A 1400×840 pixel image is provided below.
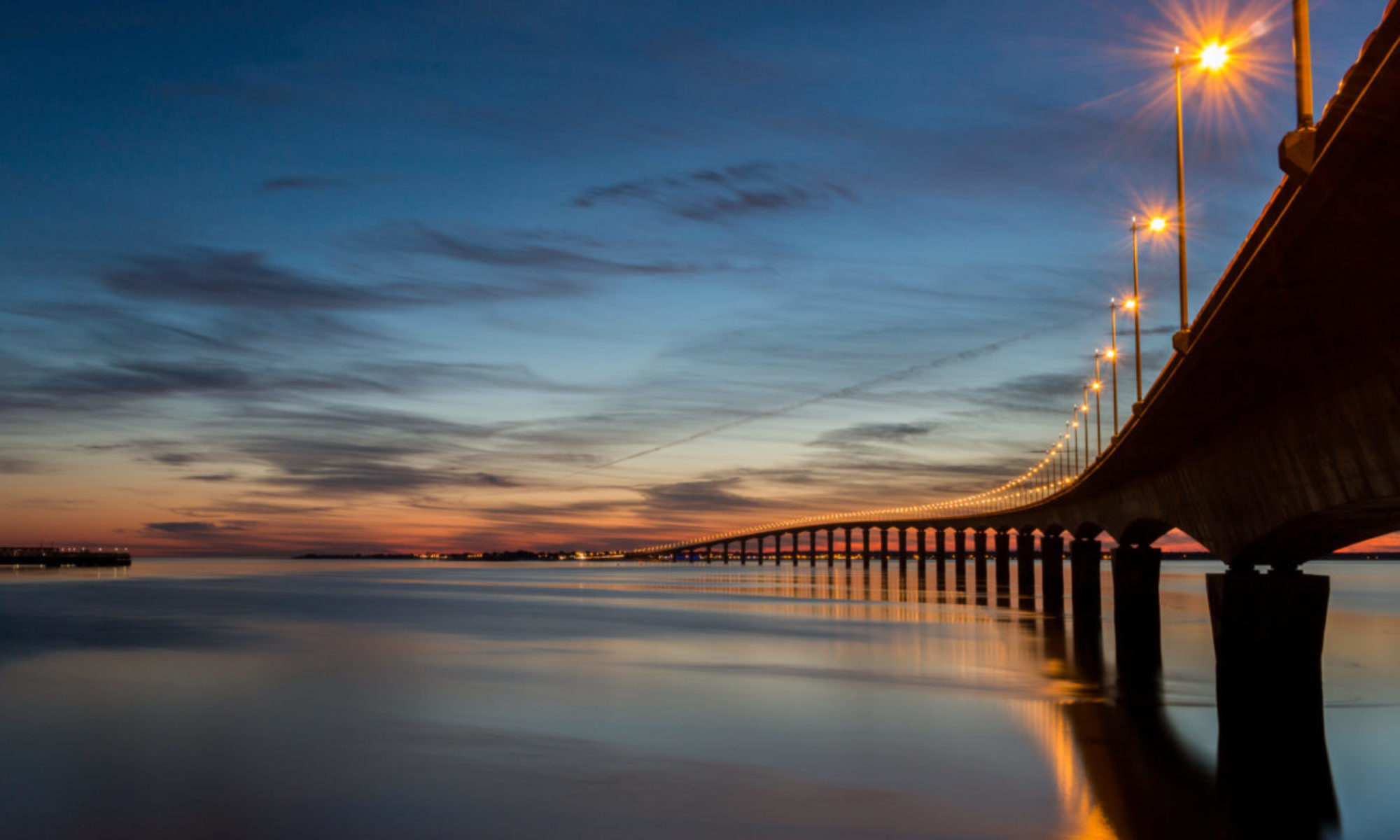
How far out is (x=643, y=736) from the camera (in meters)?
25.0

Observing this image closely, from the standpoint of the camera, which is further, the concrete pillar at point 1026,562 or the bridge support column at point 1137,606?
the concrete pillar at point 1026,562

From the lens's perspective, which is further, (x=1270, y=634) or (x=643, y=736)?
(x=1270, y=634)

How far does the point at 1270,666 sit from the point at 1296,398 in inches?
330

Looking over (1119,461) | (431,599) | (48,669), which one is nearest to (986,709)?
(1119,461)

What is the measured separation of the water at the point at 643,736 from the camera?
17328 millimetres

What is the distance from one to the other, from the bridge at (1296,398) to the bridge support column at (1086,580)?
18595 millimetres

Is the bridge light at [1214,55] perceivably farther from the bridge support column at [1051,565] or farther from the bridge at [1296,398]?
the bridge support column at [1051,565]

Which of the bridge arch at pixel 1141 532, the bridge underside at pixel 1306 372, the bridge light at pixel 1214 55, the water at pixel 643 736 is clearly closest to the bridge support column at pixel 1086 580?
the water at pixel 643 736

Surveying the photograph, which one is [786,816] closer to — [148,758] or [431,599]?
[148,758]

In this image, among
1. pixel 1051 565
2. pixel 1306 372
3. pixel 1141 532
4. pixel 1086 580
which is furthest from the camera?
pixel 1051 565

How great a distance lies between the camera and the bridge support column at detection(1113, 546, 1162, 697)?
4341cm

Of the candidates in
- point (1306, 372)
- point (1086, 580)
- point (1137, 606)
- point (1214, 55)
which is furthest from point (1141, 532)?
point (1214, 55)

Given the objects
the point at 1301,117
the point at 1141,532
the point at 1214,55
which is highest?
the point at 1214,55

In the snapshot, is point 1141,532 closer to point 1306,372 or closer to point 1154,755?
point 1154,755
